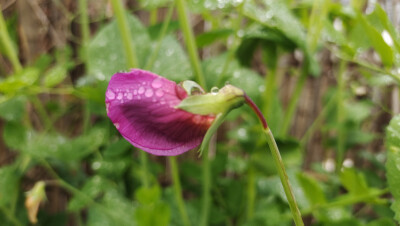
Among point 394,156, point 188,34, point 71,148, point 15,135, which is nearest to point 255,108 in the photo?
point 394,156

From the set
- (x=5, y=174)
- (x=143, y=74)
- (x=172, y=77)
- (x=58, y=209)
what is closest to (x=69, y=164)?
(x=5, y=174)

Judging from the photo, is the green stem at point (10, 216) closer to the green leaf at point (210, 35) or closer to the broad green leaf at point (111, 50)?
the broad green leaf at point (111, 50)

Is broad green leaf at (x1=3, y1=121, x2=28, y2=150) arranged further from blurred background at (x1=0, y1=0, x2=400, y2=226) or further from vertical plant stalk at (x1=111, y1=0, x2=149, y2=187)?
vertical plant stalk at (x1=111, y1=0, x2=149, y2=187)

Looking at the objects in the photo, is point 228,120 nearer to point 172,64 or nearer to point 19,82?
point 172,64

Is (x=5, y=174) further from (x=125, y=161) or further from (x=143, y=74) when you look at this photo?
(x=143, y=74)

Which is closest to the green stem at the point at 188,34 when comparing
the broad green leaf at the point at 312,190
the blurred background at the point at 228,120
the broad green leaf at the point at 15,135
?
the blurred background at the point at 228,120

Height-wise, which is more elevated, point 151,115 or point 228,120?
point 151,115

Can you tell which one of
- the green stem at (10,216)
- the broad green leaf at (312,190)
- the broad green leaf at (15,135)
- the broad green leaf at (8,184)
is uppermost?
the broad green leaf at (15,135)
